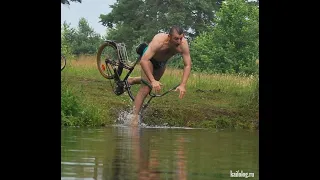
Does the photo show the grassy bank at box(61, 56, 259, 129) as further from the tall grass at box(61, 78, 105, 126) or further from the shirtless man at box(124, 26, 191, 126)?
the shirtless man at box(124, 26, 191, 126)

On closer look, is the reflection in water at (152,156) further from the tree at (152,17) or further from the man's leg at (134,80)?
the tree at (152,17)

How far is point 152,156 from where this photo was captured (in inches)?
339

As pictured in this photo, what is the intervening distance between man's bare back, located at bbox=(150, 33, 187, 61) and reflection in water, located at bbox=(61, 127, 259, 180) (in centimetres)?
326

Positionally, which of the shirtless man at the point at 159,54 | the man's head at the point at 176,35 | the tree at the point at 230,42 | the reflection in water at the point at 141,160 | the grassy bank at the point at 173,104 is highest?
the tree at the point at 230,42

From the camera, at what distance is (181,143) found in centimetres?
1085

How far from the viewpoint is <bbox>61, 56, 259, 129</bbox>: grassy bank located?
15.1 m

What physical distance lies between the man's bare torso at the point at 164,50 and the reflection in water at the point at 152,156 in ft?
10.8

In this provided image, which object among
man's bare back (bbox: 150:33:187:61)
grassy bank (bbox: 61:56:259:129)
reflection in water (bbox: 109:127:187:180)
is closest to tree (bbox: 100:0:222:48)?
grassy bank (bbox: 61:56:259:129)

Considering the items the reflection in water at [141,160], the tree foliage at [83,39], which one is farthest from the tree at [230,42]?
the reflection in water at [141,160]

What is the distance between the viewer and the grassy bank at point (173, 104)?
15086mm
